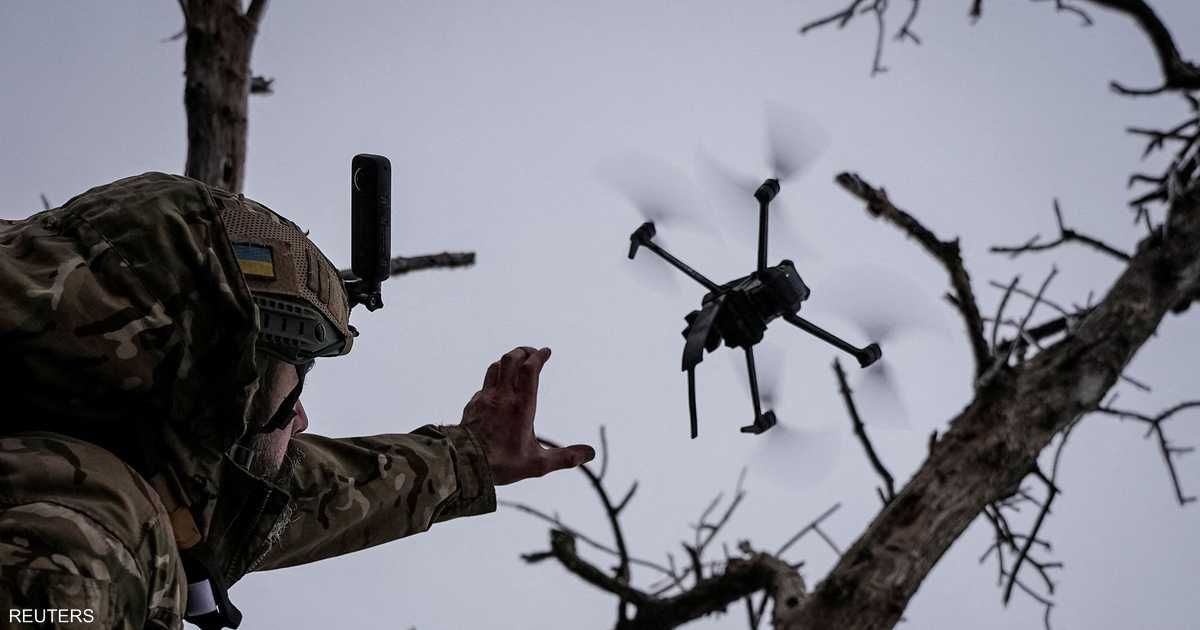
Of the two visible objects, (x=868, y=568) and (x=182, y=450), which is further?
(x=868, y=568)

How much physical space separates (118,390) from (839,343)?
1755mm

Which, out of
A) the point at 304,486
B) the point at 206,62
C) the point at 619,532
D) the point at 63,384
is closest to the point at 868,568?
the point at 619,532

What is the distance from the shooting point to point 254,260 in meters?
2.03

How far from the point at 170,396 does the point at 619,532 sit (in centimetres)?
280

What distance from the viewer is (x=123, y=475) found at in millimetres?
1737

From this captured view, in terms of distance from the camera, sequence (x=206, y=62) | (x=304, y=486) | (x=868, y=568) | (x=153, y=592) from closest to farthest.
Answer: (x=153, y=592) → (x=304, y=486) → (x=868, y=568) → (x=206, y=62)

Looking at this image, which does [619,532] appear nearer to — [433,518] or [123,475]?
[433,518]

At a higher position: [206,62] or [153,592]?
[206,62]

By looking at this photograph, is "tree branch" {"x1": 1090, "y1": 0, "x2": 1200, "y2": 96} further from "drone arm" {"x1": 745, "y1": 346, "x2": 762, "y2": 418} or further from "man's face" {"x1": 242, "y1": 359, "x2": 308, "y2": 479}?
"man's face" {"x1": 242, "y1": 359, "x2": 308, "y2": 479}

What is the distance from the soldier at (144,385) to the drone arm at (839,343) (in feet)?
3.81

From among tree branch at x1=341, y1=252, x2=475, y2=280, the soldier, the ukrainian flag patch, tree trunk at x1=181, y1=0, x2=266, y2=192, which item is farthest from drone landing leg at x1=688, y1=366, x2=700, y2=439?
tree trunk at x1=181, y1=0, x2=266, y2=192

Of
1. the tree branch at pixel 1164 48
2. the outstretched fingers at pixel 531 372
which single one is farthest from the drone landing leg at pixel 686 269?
the tree branch at pixel 1164 48

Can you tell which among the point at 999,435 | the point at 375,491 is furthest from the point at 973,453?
the point at 375,491

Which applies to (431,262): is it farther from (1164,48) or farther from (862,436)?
(1164,48)
